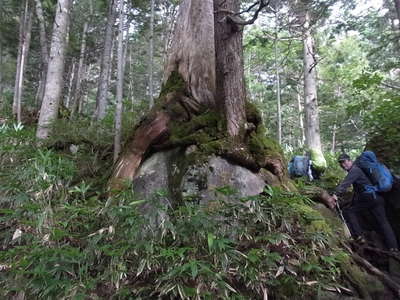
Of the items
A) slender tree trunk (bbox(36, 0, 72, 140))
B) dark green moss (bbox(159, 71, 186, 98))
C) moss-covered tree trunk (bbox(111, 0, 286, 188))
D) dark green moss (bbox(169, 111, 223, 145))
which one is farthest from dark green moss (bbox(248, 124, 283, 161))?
slender tree trunk (bbox(36, 0, 72, 140))

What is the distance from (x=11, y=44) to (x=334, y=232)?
19744 mm

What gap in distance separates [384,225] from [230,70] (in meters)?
3.12

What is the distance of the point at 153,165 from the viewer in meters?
4.47

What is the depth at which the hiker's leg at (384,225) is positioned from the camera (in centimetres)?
443

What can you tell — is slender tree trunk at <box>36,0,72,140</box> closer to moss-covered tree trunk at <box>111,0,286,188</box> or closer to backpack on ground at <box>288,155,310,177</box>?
moss-covered tree trunk at <box>111,0,286,188</box>

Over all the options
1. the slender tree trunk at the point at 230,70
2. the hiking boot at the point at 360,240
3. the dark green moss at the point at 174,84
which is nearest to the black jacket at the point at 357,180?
the hiking boot at the point at 360,240

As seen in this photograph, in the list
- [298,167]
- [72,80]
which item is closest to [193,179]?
[298,167]

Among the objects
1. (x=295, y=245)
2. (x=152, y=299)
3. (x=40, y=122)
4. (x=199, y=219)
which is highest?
(x=40, y=122)

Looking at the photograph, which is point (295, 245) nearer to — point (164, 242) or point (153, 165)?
point (164, 242)

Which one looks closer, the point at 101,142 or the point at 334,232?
the point at 334,232

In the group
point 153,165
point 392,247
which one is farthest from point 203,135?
point 392,247

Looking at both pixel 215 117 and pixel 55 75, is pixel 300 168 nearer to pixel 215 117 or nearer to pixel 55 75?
pixel 215 117

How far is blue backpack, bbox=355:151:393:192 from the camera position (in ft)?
14.8

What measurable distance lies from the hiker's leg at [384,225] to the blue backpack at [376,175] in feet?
0.78
